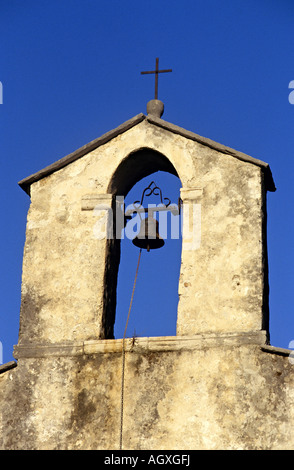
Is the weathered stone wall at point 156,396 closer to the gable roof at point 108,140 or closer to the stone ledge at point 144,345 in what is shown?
the stone ledge at point 144,345

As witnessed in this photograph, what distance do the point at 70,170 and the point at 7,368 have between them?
2.04m

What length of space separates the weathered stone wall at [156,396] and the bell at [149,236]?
130 cm

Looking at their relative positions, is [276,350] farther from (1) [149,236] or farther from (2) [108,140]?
(2) [108,140]

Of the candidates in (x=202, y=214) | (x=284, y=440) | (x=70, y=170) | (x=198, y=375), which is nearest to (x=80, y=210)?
(x=70, y=170)

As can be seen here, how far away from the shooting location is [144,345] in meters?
9.70

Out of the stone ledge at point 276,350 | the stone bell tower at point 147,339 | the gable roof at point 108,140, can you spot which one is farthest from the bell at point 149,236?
the stone ledge at point 276,350

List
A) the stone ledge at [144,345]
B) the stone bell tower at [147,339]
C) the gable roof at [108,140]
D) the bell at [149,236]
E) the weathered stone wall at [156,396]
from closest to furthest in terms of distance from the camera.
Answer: the weathered stone wall at [156,396] < the stone bell tower at [147,339] < the stone ledge at [144,345] < the gable roof at [108,140] < the bell at [149,236]

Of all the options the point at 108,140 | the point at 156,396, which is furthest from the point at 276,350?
the point at 108,140

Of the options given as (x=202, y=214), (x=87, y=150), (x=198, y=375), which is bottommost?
(x=198, y=375)

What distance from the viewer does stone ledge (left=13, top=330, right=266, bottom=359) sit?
948 cm

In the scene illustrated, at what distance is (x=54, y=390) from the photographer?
9750 mm

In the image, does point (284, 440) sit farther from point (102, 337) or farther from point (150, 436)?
point (102, 337)

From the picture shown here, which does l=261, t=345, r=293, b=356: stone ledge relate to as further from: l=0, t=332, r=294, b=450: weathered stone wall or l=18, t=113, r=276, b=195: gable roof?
l=18, t=113, r=276, b=195: gable roof

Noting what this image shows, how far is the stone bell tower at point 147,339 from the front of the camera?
9.31 metres
